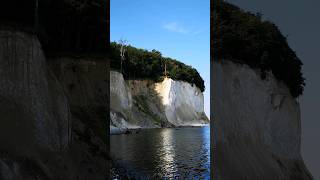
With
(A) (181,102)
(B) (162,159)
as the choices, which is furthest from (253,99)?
(A) (181,102)

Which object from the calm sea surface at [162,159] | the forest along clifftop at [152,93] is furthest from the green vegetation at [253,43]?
the forest along clifftop at [152,93]

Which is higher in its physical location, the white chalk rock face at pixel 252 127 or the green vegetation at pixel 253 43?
the green vegetation at pixel 253 43

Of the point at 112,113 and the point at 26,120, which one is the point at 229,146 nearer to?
the point at 26,120

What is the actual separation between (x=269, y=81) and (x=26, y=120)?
7.82m

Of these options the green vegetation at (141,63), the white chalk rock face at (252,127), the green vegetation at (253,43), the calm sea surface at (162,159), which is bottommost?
the calm sea surface at (162,159)

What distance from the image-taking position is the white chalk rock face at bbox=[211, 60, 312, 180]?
10.5 m

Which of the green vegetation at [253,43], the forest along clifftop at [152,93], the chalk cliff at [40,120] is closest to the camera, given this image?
the chalk cliff at [40,120]

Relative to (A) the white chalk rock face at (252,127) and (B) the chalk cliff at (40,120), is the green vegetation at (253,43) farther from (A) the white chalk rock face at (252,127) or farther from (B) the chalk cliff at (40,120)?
(B) the chalk cliff at (40,120)

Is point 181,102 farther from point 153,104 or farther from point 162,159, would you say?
point 162,159

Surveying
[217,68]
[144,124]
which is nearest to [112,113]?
[144,124]

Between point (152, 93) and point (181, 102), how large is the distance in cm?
744

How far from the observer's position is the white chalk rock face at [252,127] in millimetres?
10523

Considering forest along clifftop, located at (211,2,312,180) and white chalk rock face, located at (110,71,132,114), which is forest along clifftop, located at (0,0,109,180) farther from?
white chalk rock face, located at (110,71,132,114)

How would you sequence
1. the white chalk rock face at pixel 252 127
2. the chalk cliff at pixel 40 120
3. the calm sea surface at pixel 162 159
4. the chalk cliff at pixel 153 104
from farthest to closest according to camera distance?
1. the chalk cliff at pixel 153 104
2. the calm sea surface at pixel 162 159
3. the white chalk rock face at pixel 252 127
4. the chalk cliff at pixel 40 120
